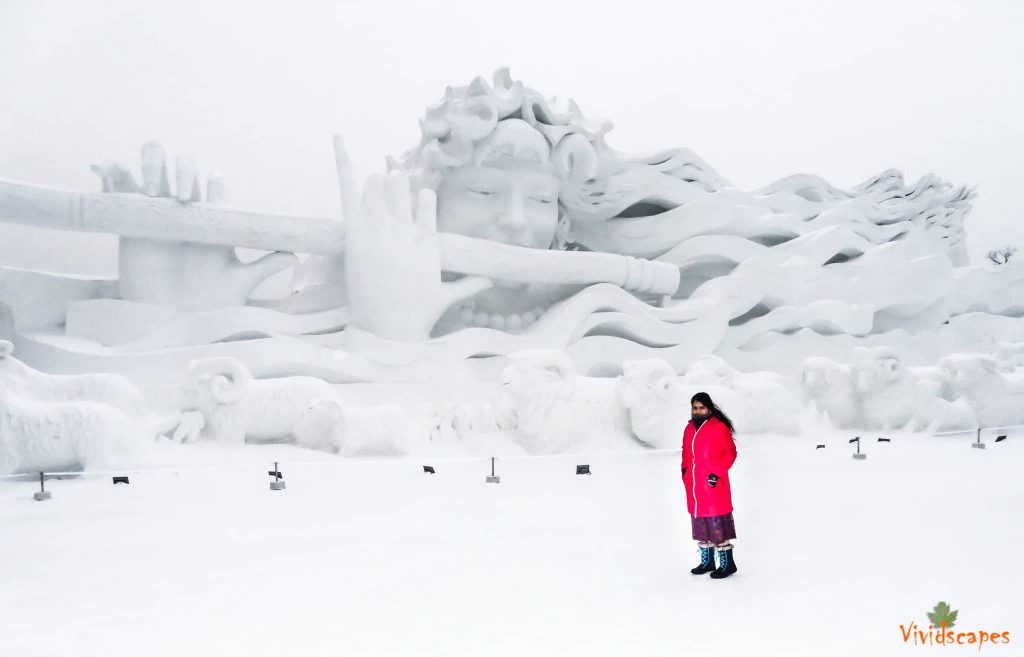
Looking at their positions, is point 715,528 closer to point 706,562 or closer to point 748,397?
point 706,562

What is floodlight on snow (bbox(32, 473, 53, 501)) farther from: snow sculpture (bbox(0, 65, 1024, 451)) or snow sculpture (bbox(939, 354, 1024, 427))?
snow sculpture (bbox(939, 354, 1024, 427))

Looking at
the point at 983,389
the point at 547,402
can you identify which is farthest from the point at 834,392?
the point at 547,402

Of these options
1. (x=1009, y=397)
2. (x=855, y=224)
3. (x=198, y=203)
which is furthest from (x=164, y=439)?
(x=855, y=224)

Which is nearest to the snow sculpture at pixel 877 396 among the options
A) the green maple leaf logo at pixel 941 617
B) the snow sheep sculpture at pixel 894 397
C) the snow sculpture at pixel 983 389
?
the snow sheep sculpture at pixel 894 397

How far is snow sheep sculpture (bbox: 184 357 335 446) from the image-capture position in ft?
15.7

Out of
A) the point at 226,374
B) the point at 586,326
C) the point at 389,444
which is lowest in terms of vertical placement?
the point at 389,444

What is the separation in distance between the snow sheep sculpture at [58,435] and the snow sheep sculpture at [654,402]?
3.10m

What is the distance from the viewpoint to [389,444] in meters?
4.85

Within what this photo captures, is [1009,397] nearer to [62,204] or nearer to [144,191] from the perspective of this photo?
[144,191]

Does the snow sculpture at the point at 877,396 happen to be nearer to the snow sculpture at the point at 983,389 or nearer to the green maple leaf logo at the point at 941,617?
the snow sculpture at the point at 983,389

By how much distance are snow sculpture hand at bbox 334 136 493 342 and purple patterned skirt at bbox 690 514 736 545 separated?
3.80 meters

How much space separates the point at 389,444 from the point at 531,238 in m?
2.83

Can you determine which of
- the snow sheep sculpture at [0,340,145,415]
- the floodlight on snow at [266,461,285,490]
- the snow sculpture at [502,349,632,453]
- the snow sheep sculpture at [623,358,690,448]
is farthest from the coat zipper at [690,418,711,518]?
the snow sheep sculpture at [0,340,145,415]

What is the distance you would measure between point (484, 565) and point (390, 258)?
3677mm
